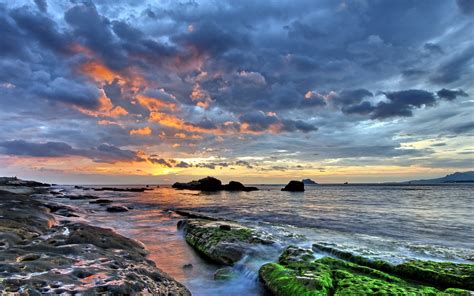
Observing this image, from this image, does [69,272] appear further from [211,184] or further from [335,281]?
[211,184]

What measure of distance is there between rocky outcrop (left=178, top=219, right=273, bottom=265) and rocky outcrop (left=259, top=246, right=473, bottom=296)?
2991 mm

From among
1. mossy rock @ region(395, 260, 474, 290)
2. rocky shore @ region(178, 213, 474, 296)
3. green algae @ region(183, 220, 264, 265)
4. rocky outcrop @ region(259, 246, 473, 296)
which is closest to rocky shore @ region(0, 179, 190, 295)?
Result: rocky outcrop @ region(259, 246, 473, 296)

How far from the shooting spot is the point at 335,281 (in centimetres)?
988

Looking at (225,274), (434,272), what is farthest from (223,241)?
(434,272)

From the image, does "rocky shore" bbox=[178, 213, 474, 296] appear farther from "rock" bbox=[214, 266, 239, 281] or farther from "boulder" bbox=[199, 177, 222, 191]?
"boulder" bbox=[199, 177, 222, 191]

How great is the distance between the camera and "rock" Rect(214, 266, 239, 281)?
1175cm

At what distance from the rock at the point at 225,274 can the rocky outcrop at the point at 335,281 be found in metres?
1.31

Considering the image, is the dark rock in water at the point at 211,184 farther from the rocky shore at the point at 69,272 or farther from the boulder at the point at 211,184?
the rocky shore at the point at 69,272

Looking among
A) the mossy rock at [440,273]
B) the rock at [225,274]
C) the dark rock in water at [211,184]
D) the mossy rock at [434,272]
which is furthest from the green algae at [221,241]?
the dark rock in water at [211,184]

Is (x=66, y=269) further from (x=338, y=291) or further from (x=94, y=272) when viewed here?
(x=338, y=291)

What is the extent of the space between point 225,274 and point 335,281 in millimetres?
4562

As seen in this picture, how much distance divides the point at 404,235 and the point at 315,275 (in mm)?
16003

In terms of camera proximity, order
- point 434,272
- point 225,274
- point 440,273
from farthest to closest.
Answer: point 225,274 < point 434,272 < point 440,273

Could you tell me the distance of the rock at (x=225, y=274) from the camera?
11750 millimetres
